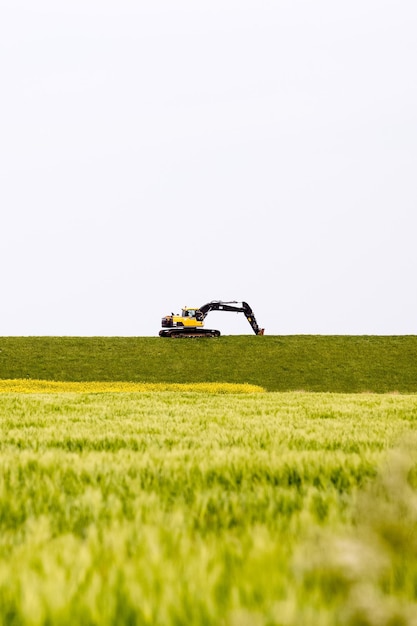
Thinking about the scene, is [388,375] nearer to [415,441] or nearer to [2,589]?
[415,441]

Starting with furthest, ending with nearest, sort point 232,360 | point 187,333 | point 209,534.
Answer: point 187,333
point 232,360
point 209,534

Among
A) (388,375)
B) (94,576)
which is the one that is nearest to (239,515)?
(94,576)

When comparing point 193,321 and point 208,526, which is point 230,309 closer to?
point 193,321

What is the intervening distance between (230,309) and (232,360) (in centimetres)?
777

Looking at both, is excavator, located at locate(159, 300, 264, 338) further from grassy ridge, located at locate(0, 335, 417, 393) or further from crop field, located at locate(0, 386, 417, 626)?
crop field, located at locate(0, 386, 417, 626)

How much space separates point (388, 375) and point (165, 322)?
610 inches

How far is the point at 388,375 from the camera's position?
3638 centimetres

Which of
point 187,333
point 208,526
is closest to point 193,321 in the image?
point 187,333

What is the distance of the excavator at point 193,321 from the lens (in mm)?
42781

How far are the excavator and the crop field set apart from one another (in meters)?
36.4

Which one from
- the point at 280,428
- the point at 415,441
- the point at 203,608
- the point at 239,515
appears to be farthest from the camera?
the point at 280,428

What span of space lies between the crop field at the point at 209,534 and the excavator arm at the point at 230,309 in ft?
122

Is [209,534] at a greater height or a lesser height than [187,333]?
lesser

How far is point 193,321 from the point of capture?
42.9 metres
